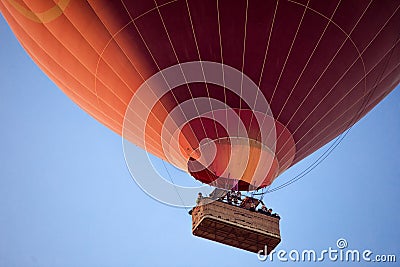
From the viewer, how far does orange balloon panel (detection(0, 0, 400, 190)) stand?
10203 millimetres

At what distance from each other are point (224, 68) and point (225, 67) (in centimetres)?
3

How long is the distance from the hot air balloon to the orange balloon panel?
18mm

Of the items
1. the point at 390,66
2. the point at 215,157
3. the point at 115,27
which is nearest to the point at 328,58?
the point at 390,66

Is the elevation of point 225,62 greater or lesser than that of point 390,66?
lesser

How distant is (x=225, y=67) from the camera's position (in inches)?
417

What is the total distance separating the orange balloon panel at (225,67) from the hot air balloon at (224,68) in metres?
0.02

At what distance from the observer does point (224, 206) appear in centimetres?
1056

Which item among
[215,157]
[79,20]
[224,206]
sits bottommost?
[224,206]

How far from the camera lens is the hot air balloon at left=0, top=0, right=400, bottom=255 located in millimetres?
10211

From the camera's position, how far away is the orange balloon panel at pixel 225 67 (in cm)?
1020

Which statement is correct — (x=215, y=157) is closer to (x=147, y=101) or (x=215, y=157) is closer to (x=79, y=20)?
(x=147, y=101)

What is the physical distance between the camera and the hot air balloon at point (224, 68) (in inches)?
402

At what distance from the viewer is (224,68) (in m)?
10.6

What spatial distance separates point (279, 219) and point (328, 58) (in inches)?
105
